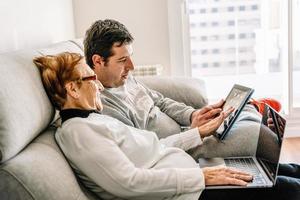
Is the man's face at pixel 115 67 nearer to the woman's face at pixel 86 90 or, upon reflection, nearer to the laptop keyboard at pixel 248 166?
the woman's face at pixel 86 90

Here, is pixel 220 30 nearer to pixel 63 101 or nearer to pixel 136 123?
pixel 136 123

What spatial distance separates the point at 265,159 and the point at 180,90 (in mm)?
985

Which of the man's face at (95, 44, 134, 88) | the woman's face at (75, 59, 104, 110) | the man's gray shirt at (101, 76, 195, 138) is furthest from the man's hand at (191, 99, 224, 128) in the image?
the woman's face at (75, 59, 104, 110)

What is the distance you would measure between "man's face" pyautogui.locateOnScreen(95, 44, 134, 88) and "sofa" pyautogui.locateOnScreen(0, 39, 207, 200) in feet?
1.22

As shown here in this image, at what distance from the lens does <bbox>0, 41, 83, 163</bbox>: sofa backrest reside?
1.15 metres

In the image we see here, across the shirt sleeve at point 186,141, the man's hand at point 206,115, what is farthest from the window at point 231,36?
the shirt sleeve at point 186,141

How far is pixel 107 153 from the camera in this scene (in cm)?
128

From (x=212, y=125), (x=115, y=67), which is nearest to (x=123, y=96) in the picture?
(x=115, y=67)

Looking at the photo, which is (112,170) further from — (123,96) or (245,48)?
(245,48)

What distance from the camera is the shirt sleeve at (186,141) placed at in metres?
1.83

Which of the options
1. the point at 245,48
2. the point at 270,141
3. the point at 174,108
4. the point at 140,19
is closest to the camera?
the point at 270,141

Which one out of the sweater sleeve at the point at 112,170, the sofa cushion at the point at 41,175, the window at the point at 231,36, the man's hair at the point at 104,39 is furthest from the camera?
the window at the point at 231,36

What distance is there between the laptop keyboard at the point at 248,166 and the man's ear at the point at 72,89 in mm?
645

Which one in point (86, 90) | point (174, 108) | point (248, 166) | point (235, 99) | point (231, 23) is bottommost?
point (248, 166)
